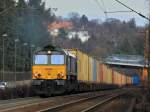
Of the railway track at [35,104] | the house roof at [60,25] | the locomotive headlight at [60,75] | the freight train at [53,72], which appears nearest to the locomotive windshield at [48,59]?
the freight train at [53,72]

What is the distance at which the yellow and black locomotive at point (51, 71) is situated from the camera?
39344 millimetres

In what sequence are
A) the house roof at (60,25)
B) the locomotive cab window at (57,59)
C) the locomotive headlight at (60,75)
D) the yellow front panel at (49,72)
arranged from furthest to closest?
the house roof at (60,25)
the locomotive cab window at (57,59)
the yellow front panel at (49,72)
the locomotive headlight at (60,75)

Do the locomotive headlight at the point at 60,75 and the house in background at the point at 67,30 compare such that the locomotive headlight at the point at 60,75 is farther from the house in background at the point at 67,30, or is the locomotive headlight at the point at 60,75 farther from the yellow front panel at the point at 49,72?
the house in background at the point at 67,30

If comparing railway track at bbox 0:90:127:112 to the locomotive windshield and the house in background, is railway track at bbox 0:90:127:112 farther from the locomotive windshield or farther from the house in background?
the house in background

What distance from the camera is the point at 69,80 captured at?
1614 inches

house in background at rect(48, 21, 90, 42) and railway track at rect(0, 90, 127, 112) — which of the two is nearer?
railway track at rect(0, 90, 127, 112)

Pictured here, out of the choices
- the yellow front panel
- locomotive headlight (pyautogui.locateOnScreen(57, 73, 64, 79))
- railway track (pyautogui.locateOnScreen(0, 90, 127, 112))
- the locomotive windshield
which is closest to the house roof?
the locomotive windshield

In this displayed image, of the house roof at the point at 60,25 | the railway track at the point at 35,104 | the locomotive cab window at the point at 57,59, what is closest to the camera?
the railway track at the point at 35,104

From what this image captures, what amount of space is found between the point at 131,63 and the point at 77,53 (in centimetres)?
9023

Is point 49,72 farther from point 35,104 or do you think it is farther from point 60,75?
point 35,104

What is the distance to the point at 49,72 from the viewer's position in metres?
40.2

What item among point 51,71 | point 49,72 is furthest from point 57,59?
point 49,72

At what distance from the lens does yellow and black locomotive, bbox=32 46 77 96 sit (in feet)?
129

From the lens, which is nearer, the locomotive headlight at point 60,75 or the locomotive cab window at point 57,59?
the locomotive headlight at point 60,75
